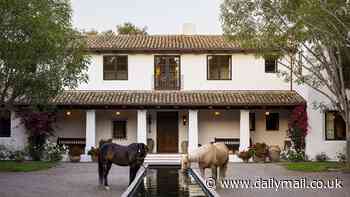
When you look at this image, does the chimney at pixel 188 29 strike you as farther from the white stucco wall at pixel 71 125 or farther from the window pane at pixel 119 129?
the white stucco wall at pixel 71 125

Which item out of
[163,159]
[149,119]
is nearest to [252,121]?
[149,119]

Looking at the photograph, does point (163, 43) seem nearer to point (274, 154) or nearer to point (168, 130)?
point (168, 130)

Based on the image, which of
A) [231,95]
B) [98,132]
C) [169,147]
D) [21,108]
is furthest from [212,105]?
[21,108]

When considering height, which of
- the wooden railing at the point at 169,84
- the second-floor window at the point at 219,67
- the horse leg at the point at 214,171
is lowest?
the horse leg at the point at 214,171

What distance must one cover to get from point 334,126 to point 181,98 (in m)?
7.80

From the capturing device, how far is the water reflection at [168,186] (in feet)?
58.4

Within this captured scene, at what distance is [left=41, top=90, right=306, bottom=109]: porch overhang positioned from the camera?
31.8m

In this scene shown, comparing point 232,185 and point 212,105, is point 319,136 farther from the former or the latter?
point 232,185

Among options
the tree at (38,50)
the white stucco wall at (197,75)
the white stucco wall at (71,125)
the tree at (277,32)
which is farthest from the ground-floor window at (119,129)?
the tree at (277,32)

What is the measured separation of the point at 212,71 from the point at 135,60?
415 centimetres

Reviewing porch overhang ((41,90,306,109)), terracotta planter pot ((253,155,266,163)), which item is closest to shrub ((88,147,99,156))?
porch overhang ((41,90,306,109))

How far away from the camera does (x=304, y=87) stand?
3200cm

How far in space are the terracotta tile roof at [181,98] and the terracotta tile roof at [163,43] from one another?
7.55 ft

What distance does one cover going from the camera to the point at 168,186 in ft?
64.7
